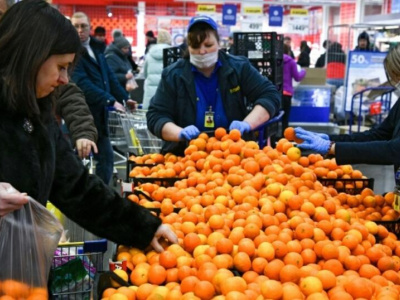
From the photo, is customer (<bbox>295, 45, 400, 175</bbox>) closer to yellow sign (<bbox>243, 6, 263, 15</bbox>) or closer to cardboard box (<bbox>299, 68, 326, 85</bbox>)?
cardboard box (<bbox>299, 68, 326, 85</bbox>)

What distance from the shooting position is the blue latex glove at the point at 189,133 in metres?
3.71

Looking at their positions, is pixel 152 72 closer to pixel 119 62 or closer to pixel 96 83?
pixel 119 62

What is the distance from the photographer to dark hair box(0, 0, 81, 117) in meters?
1.73

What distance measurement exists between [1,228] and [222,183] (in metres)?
1.61

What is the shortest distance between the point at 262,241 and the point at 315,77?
10.6 metres

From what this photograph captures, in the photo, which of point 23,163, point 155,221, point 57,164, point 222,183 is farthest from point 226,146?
point 23,163

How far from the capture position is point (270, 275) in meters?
2.09

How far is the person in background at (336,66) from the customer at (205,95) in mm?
10259

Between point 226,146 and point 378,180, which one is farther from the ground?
point 226,146

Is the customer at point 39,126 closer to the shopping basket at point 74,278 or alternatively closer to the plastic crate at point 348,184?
the shopping basket at point 74,278

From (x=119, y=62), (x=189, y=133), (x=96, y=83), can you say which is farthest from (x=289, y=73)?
(x=189, y=133)

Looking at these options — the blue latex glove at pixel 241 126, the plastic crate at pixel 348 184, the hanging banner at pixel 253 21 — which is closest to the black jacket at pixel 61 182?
the plastic crate at pixel 348 184

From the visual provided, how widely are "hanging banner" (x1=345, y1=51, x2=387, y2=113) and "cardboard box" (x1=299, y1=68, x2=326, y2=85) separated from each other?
798mm

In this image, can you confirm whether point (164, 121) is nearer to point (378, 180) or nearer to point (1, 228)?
point (1, 228)
